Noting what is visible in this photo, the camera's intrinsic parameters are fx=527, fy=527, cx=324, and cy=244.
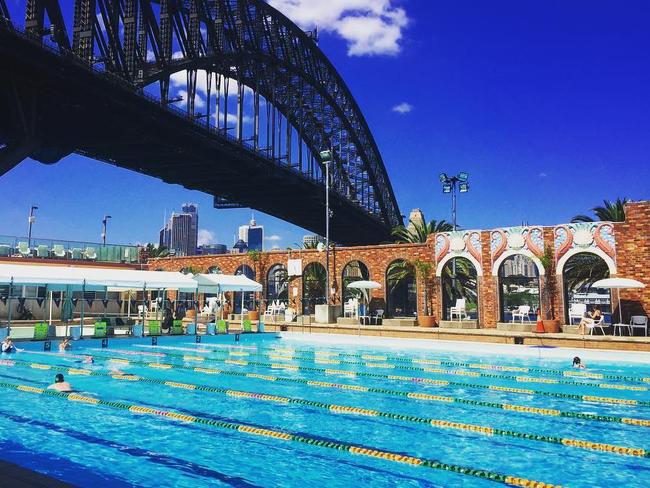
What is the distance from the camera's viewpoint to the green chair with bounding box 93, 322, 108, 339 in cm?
2003

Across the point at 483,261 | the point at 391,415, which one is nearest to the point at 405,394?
the point at 391,415

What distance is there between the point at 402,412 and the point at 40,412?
6.71 metres

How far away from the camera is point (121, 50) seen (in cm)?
3266

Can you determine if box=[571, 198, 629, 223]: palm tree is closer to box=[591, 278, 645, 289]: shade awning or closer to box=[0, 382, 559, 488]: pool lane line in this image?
box=[591, 278, 645, 289]: shade awning

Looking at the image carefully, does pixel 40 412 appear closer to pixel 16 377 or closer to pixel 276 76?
pixel 16 377

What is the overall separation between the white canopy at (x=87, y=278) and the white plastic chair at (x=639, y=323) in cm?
1722

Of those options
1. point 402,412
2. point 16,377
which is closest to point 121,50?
point 16,377

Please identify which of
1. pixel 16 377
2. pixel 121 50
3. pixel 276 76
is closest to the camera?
pixel 16 377

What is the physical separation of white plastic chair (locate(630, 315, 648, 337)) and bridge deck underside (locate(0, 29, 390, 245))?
27.9 metres

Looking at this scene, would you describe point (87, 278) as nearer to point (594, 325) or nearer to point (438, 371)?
point (438, 371)

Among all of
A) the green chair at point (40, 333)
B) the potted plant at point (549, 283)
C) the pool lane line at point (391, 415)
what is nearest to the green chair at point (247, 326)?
the green chair at point (40, 333)

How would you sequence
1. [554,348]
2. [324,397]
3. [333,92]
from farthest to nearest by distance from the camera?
[333,92], [554,348], [324,397]

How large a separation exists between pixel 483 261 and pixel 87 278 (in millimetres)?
17061

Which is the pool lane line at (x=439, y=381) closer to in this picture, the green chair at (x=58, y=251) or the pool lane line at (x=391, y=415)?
the pool lane line at (x=391, y=415)
